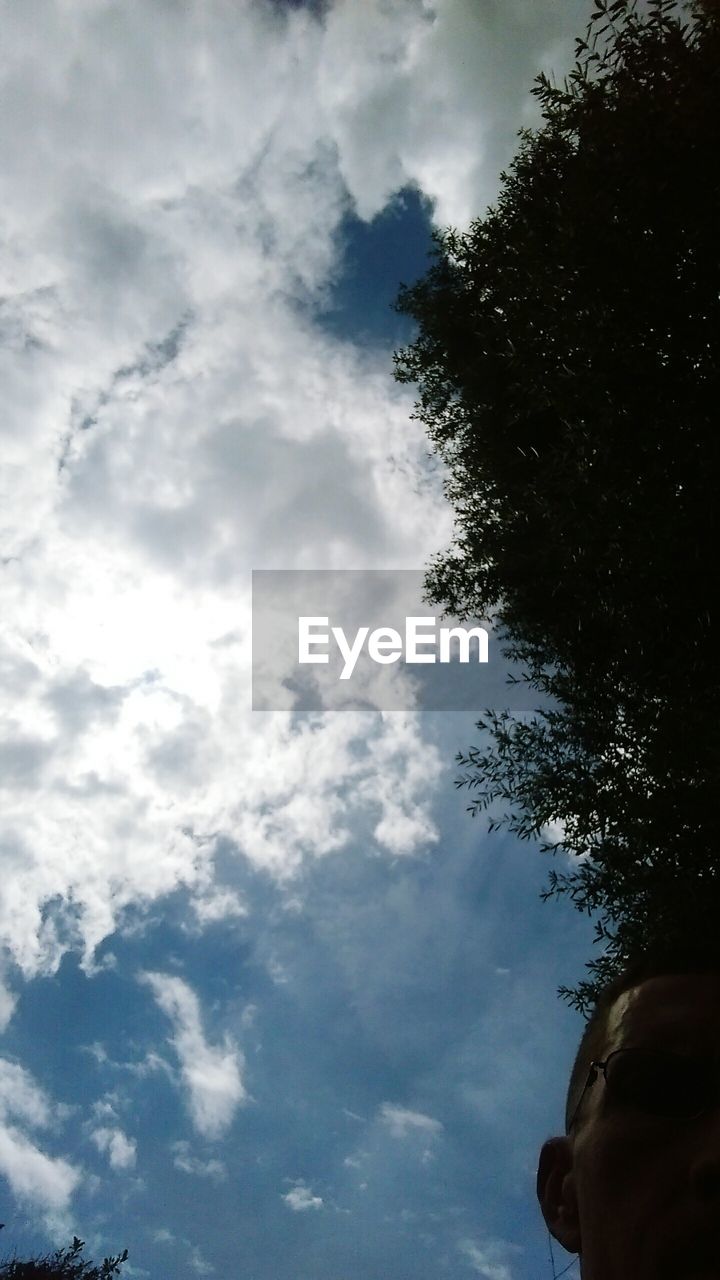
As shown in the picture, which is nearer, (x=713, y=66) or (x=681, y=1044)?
(x=681, y=1044)

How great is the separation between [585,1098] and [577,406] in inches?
171

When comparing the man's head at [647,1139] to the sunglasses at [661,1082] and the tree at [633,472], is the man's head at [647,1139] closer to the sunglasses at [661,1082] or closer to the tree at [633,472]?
the sunglasses at [661,1082]

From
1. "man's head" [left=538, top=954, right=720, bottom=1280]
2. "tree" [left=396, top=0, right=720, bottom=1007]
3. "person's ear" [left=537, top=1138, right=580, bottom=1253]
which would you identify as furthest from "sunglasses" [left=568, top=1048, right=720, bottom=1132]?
"tree" [left=396, top=0, right=720, bottom=1007]

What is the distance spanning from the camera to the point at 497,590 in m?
6.92

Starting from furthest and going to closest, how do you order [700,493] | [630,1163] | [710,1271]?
[700,493] → [630,1163] → [710,1271]

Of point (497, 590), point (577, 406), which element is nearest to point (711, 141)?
point (577, 406)

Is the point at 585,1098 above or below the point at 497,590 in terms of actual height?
below

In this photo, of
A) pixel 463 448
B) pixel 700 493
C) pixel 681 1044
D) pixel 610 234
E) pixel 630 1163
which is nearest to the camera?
pixel 630 1163

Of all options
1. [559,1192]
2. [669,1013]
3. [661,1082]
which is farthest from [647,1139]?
[559,1192]

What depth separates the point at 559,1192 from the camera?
2.21 m

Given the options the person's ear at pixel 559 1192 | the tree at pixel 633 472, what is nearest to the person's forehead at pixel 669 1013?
the person's ear at pixel 559 1192

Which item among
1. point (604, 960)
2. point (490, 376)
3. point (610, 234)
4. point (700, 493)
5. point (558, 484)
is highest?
point (490, 376)

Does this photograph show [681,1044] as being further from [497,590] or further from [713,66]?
[713,66]

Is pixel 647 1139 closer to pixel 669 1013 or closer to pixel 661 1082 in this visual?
pixel 661 1082
